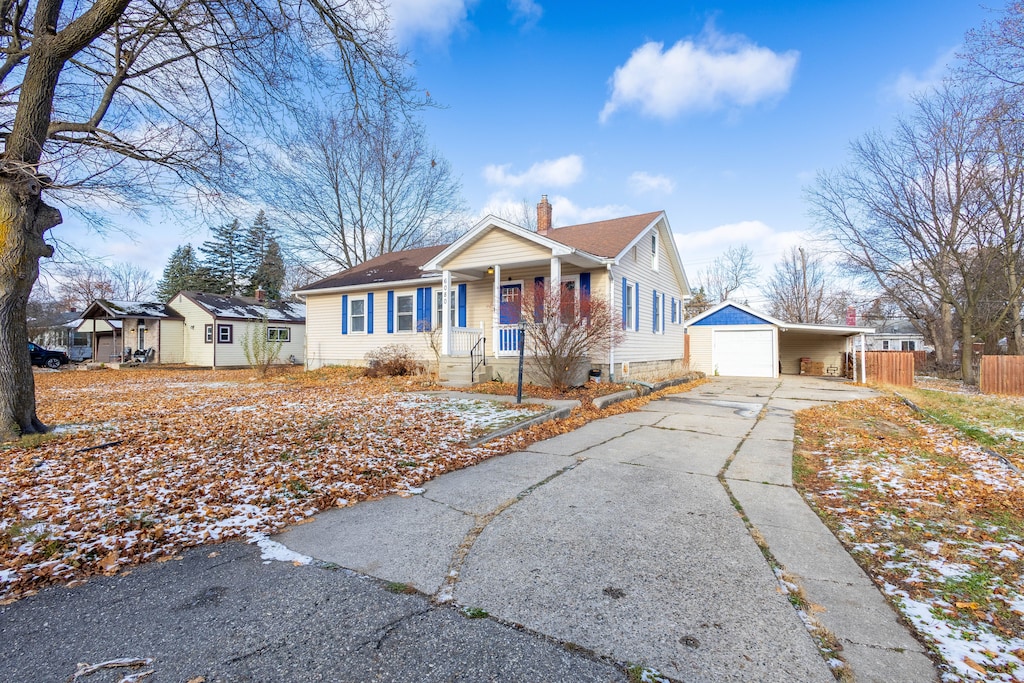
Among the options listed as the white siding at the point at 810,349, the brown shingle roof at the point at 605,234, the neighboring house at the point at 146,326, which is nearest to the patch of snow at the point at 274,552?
the brown shingle roof at the point at 605,234

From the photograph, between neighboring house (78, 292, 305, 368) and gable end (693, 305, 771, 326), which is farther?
neighboring house (78, 292, 305, 368)

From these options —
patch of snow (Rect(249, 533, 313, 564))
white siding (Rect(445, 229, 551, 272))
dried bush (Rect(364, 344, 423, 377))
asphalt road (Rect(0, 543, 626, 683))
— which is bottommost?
patch of snow (Rect(249, 533, 313, 564))

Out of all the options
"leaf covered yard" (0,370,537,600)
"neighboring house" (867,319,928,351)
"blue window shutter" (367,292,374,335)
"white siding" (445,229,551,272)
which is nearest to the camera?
"leaf covered yard" (0,370,537,600)

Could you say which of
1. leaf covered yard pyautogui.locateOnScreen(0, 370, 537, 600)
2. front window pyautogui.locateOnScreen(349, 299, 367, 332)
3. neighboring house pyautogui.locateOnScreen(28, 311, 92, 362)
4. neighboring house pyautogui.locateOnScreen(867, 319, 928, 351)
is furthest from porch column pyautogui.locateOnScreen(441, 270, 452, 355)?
neighboring house pyautogui.locateOnScreen(867, 319, 928, 351)

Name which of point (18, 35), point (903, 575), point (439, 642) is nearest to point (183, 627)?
point (439, 642)

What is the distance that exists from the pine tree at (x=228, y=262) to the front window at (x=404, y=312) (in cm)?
3594

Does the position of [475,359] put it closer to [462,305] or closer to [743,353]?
[462,305]

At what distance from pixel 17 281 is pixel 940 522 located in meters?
10.2

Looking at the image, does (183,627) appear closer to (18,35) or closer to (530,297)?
(530,297)

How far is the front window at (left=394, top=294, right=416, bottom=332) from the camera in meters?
16.0

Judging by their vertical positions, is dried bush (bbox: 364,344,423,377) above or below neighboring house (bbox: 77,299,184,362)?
below

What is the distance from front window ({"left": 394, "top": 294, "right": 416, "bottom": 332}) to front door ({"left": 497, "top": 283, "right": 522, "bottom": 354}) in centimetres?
390

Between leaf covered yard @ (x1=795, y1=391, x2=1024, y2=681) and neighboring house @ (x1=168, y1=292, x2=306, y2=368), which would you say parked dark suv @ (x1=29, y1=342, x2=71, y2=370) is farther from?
leaf covered yard @ (x1=795, y1=391, x2=1024, y2=681)

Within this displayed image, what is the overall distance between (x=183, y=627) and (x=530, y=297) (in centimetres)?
890
